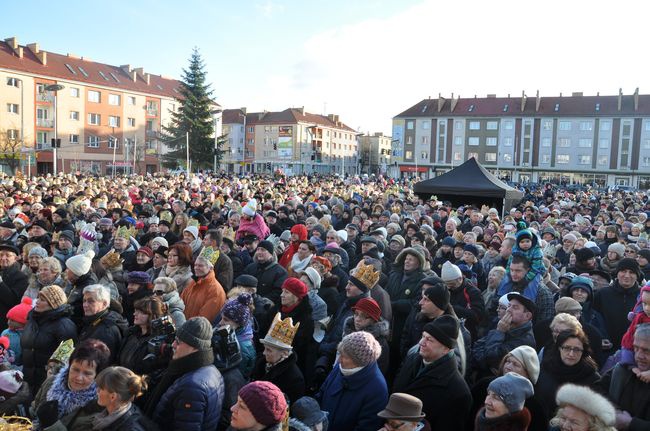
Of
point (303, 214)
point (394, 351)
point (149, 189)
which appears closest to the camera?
point (394, 351)

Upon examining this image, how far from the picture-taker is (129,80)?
64688mm

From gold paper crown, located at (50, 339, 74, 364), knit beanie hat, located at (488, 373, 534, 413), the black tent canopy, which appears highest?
the black tent canopy

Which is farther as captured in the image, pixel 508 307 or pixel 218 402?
pixel 508 307

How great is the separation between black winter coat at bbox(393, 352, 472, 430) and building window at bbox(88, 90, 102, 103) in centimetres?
A: 6400

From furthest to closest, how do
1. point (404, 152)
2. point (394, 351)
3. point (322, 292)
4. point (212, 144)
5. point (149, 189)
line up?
point (404, 152) < point (212, 144) < point (149, 189) < point (322, 292) < point (394, 351)

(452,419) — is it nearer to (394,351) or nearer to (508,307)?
(508,307)

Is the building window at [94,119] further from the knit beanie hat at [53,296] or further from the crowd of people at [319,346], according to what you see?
the knit beanie hat at [53,296]

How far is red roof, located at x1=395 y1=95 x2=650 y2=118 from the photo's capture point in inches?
2667

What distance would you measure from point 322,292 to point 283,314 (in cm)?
108

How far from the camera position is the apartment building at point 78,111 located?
53000 millimetres

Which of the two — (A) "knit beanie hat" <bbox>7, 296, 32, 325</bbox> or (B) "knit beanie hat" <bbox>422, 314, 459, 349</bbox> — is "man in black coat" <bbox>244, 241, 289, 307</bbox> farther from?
(B) "knit beanie hat" <bbox>422, 314, 459, 349</bbox>

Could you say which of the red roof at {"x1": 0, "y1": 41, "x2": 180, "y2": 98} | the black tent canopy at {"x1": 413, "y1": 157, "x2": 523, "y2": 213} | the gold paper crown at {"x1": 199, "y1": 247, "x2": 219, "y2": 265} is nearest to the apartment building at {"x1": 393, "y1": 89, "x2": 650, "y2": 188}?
the red roof at {"x1": 0, "y1": 41, "x2": 180, "y2": 98}

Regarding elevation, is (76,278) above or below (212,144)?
below

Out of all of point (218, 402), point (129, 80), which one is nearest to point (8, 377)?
point (218, 402)
